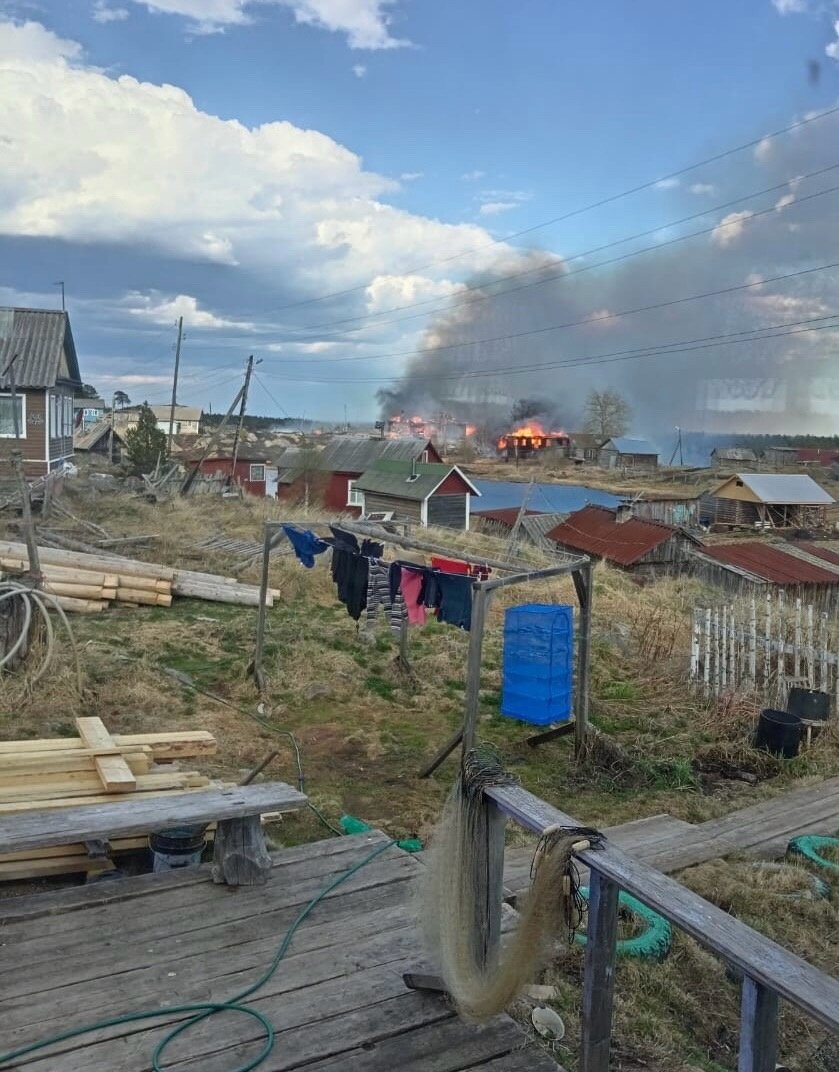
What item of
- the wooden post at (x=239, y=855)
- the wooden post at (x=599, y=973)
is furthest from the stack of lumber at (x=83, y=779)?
the wooden post at (x=599, y=973)

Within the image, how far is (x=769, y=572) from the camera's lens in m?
24.2

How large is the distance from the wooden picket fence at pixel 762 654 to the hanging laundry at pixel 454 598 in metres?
4.61

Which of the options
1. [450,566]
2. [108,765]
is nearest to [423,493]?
[450,566]

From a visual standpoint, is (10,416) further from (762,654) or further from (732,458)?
(732,458)

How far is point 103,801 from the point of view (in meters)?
5.34

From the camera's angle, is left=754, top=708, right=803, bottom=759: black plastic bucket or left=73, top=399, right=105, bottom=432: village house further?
left=73, top=399, right=105, bottom=432: village house

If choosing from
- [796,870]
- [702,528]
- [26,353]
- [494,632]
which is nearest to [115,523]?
[26,353]

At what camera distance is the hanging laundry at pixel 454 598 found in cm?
847

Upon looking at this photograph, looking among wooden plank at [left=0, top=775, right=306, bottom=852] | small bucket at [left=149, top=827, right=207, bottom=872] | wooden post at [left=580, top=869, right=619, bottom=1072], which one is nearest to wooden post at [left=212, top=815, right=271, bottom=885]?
wooden plank at [left=0, top=775, right=306, bottom=852]

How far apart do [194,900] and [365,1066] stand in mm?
1509

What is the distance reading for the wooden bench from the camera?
4.12m

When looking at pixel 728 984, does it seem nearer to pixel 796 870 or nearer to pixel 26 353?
pixel 796 870

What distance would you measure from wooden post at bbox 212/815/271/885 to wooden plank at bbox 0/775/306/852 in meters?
0.12

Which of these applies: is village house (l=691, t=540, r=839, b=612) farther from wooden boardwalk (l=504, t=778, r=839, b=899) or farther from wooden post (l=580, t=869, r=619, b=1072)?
wooden post (l=580, t=869, r=619, b=1072)
